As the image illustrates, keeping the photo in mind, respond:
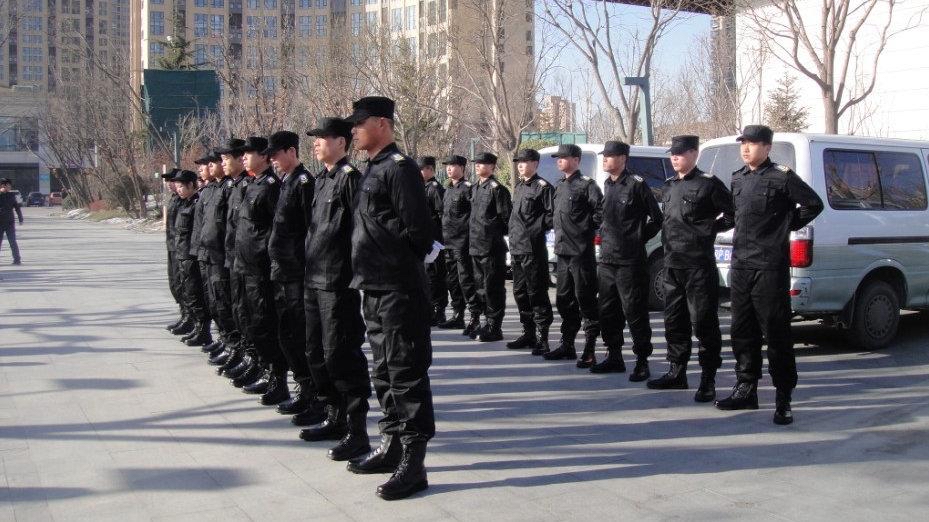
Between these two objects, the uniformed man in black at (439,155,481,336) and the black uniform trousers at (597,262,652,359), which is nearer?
the black uniform trousers at (597,262,652,359)

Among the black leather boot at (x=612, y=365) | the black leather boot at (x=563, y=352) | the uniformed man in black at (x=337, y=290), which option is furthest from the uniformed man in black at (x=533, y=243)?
the uniformed man in black at (x=337, y=290)

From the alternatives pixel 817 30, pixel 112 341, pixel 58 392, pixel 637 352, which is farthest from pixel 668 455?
pixel 817 30

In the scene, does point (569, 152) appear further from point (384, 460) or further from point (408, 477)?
point (408, 477)

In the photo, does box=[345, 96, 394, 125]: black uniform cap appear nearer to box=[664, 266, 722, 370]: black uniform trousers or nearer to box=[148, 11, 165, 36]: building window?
box=[664, 266, 722, 370]: black uniform trousers

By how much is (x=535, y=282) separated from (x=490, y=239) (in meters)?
0.91

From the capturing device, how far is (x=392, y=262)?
16.3 feet

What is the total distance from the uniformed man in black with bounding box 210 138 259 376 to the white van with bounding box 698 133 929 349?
459 cm

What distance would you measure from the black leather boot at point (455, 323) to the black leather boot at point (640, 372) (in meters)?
3.45

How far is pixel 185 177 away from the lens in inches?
393

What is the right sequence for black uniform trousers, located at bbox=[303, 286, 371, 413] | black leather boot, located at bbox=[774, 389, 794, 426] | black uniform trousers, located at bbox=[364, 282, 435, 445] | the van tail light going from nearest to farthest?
black uniform trousers, located at bbox=[364, 282, 435, 445] → black uniform trousers, located at bbox=[303, 286, 371, 413] → black leather boot, located at bbox=[774, 389, 794, 426] → the van tail light

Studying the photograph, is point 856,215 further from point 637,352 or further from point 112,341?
point 112,341

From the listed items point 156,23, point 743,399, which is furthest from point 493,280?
point 156,23

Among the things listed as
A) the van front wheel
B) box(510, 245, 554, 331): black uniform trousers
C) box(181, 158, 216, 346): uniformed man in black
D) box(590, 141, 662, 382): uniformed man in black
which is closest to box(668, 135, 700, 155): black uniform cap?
box(590, 141, 662, 382): uniformed man in black

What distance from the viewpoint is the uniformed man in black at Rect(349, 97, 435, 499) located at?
4906mm
